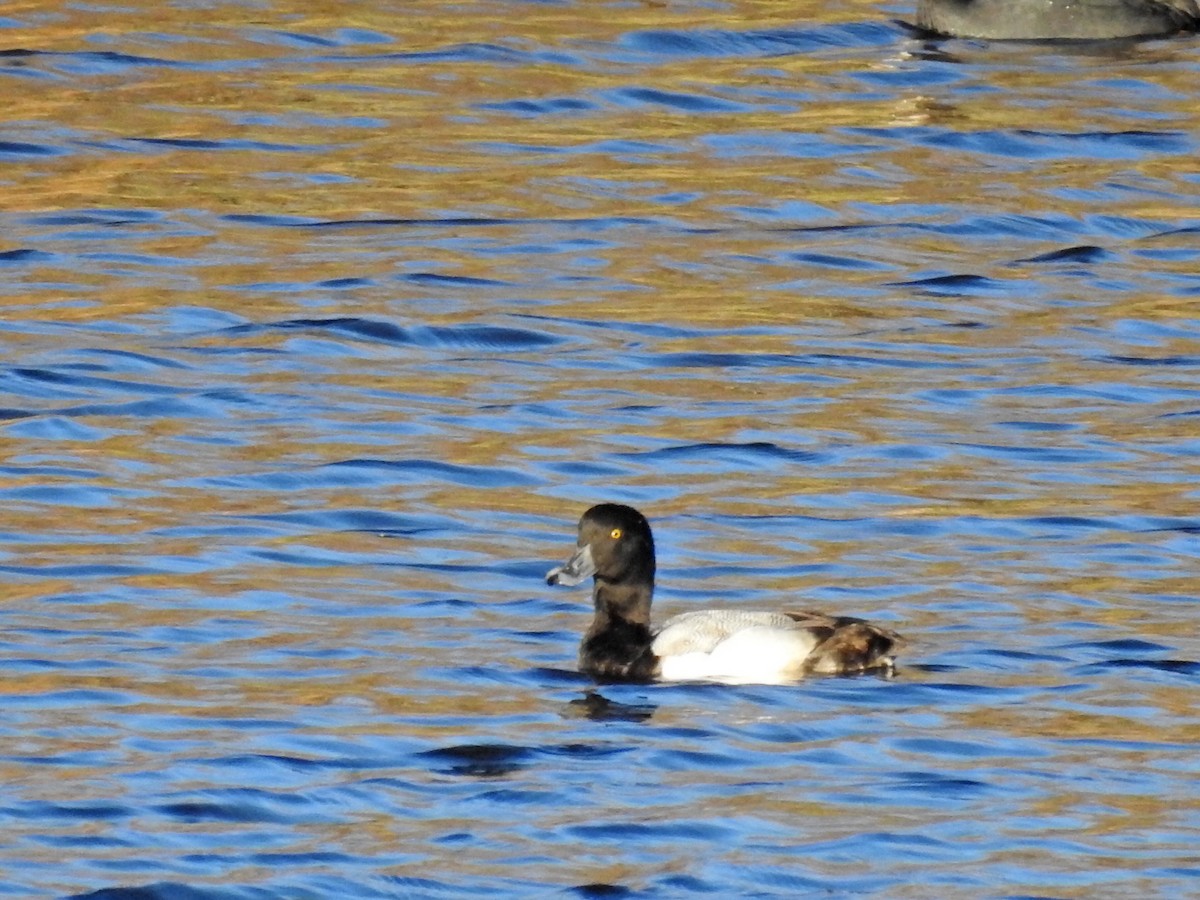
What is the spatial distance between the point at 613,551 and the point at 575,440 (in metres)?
2.56

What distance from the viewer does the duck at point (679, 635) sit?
31.5ft

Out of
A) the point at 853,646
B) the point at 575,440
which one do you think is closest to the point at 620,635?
the point at 853,646

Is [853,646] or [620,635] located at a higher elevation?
[853,646]

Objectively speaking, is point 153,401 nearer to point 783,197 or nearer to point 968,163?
point 783,197

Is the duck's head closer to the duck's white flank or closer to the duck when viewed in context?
the duck

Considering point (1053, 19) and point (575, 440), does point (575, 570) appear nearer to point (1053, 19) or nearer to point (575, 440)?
point (575, 440)

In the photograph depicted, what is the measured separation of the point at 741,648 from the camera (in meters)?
9.66

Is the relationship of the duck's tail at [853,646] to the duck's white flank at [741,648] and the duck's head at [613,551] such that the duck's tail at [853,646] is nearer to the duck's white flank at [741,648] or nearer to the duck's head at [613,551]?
the duck's white flank at [741,648]

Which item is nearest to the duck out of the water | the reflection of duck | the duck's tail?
the duck's tail

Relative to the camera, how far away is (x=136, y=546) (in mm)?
11102

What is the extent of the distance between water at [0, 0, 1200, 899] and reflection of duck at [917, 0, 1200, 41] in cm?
23

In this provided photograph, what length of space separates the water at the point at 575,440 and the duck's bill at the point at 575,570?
28cm

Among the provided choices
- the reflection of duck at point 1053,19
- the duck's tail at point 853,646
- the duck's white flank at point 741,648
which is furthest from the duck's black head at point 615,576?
the reflection of duck at point 1053,19

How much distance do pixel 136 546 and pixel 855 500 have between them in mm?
2785
